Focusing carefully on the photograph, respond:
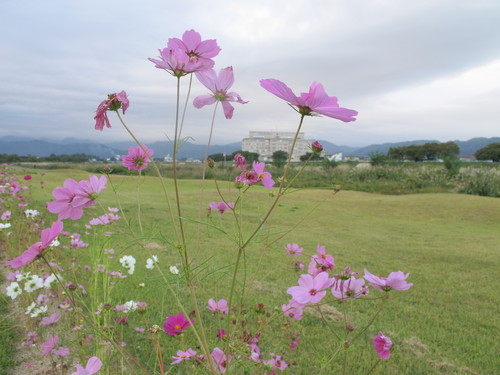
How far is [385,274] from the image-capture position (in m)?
3.35

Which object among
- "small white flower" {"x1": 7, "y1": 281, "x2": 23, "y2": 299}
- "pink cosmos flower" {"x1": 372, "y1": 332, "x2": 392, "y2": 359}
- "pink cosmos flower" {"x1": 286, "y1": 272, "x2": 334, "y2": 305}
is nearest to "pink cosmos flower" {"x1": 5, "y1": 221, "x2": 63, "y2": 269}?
"pink cosmos flower" {"x1": 286, "y1": 272, "x2": 334, "y2": 305}

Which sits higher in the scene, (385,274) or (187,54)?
(187,54)

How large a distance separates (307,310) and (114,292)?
56.3 inches

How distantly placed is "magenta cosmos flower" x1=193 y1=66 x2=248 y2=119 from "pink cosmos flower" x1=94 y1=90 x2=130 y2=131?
0.15 metres

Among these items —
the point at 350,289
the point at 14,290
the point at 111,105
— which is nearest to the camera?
the point at 111,105

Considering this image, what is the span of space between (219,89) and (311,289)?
457 millimetres

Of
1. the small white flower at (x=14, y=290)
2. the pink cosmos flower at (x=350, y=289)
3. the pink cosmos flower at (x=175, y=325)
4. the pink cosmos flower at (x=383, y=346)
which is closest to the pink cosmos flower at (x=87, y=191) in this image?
the pink cosmos flower at (x=175, y=325)

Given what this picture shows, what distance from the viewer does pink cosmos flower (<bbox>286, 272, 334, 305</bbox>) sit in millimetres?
641

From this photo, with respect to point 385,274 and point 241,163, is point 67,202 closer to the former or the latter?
point 241,163

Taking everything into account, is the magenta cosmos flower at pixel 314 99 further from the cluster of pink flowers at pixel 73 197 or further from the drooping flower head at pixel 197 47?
the cluster of pink flowers at pixel 73 197

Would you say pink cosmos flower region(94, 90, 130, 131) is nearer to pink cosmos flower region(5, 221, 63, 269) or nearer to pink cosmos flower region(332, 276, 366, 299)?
pink cosmos flower region(5, 221, 63, 269)

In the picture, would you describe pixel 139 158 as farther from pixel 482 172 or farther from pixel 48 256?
pixel 482 172

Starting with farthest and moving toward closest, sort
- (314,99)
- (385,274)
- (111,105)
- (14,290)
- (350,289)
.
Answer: (385,274), (14,290), (350,289), (111,105), (314,99)

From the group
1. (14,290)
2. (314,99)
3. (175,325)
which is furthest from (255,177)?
(14,290)
